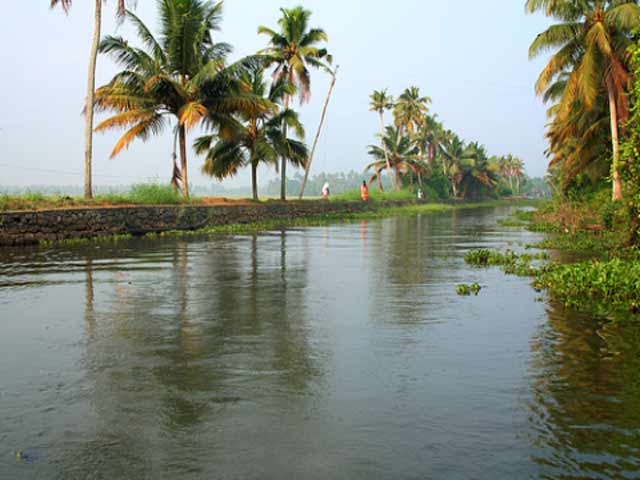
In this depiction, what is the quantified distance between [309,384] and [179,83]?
74.0 ft

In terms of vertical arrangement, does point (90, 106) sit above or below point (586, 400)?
above

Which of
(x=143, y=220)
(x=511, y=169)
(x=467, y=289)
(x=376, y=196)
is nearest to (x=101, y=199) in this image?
(x=143, y=220)

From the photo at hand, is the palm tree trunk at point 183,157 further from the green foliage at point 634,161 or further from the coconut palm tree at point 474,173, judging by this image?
the coconut palm tree at point 474,173

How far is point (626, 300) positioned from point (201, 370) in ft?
19.3

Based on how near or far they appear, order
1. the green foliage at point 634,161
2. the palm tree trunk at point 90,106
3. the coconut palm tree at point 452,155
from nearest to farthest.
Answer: the green foliage at point 634,161
the palm tree trunk at point 90,106
the coconut palm tree at point 452,155

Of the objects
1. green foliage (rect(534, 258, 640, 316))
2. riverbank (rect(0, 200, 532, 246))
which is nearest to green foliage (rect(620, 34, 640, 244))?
green foliage (rect(534, 258, 640, 316))

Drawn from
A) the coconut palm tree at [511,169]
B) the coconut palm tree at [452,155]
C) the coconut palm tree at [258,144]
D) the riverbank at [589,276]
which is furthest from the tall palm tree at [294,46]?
the coconut palm tree at [511,169]

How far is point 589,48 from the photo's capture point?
21750mm

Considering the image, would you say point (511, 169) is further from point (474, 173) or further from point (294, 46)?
point (294, 46)

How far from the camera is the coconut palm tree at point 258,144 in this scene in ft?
96.2

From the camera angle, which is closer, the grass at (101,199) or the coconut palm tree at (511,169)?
the grass at (101,199)

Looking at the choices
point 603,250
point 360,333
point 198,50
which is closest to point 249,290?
point 360,333

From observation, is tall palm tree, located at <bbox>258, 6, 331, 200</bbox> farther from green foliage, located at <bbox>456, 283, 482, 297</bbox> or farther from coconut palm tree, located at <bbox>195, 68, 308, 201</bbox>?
green foliage, located at <bbox>456, 283, 482, 297</bbox>

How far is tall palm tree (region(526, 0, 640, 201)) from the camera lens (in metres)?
21.6
